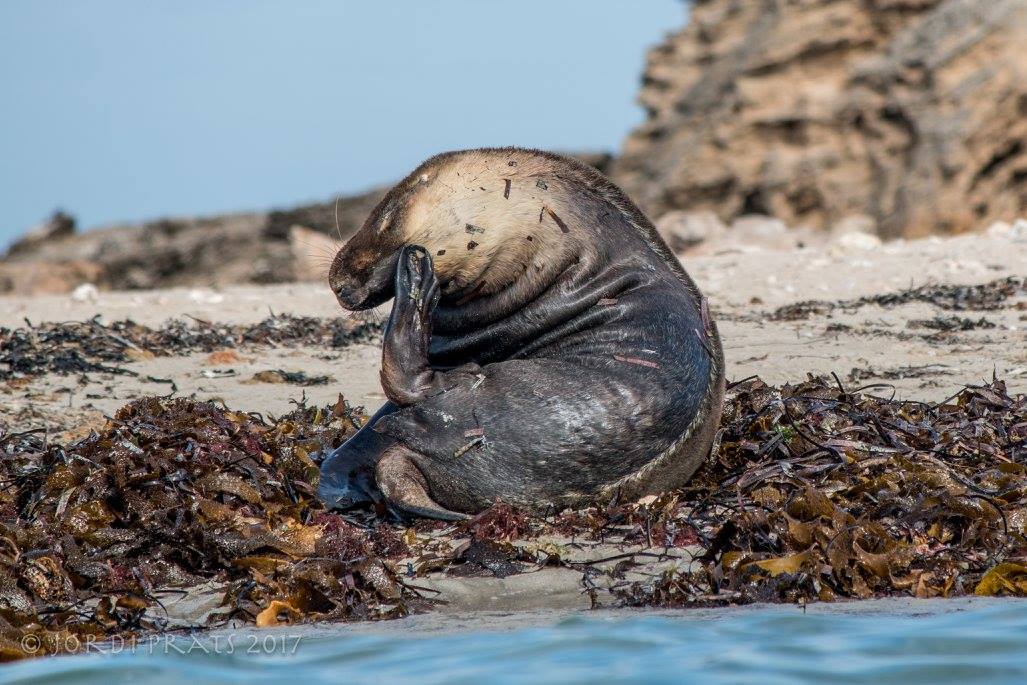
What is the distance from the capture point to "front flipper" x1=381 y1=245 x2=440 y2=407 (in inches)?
233

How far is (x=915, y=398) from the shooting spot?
8.06m

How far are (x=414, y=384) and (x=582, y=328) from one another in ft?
→ 2.44

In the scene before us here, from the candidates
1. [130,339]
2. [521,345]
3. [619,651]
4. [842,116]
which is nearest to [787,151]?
[842,116]

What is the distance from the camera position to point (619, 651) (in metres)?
4.36

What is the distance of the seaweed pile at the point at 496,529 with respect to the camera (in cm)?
513

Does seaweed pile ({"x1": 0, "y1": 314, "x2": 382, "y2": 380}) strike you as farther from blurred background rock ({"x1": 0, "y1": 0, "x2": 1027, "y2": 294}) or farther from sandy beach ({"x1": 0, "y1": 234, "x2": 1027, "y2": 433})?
blurred background rock ({"x1": 0, "y1": 0, "x2": 1027, "y2": 294})

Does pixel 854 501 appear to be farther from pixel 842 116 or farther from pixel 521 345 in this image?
pixel 842 116

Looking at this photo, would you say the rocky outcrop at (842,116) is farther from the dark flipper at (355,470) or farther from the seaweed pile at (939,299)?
the dark flipper at (355,470)

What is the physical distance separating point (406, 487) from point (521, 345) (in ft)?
2.65

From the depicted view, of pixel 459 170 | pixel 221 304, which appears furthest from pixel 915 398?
pixel 221 304

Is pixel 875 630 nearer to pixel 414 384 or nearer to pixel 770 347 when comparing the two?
pixel 414 384

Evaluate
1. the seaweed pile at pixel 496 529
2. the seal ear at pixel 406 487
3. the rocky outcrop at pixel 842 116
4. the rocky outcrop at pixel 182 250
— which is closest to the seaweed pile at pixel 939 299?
the seaweed pile at pixel 496 529

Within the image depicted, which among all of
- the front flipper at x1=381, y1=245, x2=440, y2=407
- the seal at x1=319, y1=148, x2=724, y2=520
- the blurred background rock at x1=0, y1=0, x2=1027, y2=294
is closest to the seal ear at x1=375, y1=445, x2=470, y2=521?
the seal at x1=319, y1=148, x2=724, y2=520

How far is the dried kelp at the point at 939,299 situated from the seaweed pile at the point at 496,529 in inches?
152
